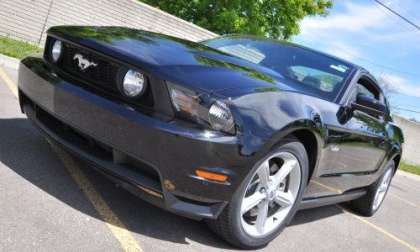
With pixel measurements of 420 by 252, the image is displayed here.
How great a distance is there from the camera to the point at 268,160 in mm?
3086

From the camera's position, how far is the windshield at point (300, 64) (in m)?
4.01

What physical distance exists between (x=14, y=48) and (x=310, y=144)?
24.0 feet

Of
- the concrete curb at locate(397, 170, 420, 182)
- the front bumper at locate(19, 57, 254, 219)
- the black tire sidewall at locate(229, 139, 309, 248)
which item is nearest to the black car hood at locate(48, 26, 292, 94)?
the front bumper at locate(19, 57, 254, 219)

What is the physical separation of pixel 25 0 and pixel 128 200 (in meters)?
8.77

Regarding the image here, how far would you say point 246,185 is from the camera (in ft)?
9.49

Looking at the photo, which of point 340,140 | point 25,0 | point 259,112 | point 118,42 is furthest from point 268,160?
point 25,0

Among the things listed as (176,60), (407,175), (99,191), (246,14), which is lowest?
(407,175)

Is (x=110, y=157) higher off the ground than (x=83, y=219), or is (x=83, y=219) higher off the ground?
(x=110, y=157)

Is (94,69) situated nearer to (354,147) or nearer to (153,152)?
(153,152)

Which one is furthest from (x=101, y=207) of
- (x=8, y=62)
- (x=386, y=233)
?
(x=8, y=62)

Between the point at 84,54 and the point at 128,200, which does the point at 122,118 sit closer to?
the point at 84,54

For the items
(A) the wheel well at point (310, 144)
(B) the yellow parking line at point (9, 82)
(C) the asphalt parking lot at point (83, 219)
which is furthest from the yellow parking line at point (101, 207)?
(B) the yellow parking line at point (9, 82)

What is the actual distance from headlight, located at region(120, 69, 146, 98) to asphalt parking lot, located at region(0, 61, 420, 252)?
800 millimetres

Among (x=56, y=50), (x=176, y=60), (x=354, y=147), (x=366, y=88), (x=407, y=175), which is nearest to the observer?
(x=176, y=60)
